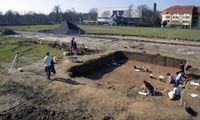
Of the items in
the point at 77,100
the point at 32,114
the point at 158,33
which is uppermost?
the point at 158,33

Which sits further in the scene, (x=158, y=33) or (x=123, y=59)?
(x=158, y=33)

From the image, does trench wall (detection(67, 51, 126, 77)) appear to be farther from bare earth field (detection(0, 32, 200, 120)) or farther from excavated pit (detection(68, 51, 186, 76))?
bare earth field (detection(0, 32, 200, 120))

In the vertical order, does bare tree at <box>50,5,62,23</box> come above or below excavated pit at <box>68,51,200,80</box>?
above

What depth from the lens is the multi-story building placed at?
9925 cm

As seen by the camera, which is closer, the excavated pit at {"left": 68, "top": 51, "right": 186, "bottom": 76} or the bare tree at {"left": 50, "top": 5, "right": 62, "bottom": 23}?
the excavated pit at {"left": 68, "top": 51, "right": 186, "bottom": 76}

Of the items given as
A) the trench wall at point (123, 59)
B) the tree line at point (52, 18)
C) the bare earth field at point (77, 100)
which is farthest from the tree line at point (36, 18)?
the bare earth field at point (77, 100)

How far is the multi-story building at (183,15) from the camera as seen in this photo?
99250mm

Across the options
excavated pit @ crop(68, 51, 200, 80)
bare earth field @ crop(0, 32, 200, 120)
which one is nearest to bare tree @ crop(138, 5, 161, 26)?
excavated pit @ crop(68, 51, 200, 80)

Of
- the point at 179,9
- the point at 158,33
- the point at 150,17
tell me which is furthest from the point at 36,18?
the point at 158,33

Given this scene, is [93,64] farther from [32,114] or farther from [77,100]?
[32,114]

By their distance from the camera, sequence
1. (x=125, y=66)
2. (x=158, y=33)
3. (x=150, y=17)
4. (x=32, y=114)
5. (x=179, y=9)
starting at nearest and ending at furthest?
(x=32, y=114) → (x=125, y=66) → (x=158, y=33) → (x=150, y=17) → (x=179, y=9)

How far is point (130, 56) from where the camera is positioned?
2473cm

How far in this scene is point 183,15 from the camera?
100750mm

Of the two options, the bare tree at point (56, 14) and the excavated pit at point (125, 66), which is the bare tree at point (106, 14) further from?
the excavated pit at point (125, 66)
